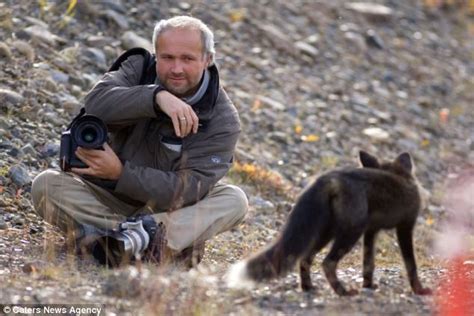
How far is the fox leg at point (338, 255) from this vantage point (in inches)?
228

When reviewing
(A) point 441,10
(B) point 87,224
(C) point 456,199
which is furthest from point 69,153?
(A) point 441,10

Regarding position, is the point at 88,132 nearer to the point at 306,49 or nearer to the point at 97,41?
the point at 97,41

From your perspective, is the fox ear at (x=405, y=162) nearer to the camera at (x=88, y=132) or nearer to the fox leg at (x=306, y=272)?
the fox leg at (x=306, y=272)

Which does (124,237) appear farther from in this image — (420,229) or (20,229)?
(420,229)

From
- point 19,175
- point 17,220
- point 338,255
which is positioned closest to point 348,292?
point 338,255

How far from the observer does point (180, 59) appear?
23.5 feet

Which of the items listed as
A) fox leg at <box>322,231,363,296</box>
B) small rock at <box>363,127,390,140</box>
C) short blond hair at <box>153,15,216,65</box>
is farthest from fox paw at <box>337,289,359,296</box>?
small rock at <box>363,127,390,140</box>

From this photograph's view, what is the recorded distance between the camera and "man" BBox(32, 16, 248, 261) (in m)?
6.99

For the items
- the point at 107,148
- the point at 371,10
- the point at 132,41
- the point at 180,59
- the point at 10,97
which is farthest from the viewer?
the point at 371,10

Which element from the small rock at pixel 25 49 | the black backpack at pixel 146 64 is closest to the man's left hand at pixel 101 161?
the black backpack at pixel 146 64

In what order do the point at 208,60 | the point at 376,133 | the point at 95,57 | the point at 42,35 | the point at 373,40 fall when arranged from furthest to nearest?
the point at 373,40
the point at 376,133
the point at 95,57
the point at 42,35
the point at 208,60

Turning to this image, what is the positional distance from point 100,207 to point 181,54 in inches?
48.3

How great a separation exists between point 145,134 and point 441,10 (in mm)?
14180

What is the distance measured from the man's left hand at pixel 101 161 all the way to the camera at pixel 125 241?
35cm
